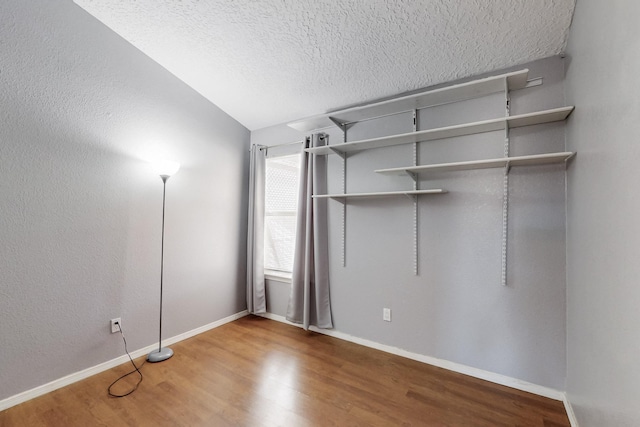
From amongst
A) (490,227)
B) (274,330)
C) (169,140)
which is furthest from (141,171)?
(490,227)

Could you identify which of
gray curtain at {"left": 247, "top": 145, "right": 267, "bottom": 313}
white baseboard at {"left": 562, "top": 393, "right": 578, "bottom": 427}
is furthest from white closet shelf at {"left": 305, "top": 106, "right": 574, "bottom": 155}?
white baseboard at {"left": 562, "top": 393, "right": 578, "bottom": 427}

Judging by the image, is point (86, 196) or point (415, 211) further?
point (415, 211)

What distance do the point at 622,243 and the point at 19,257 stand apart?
3191 millimetres

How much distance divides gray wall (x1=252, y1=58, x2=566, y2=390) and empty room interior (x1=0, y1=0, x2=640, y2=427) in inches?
0.6

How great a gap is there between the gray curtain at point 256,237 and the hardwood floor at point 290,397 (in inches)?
33.9

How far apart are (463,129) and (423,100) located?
1.40ft

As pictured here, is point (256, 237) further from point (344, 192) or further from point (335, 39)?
point (335, 39)

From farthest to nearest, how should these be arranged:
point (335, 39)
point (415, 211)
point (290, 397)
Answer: point (415, 211) < point (335, 39) < point (290, 397)

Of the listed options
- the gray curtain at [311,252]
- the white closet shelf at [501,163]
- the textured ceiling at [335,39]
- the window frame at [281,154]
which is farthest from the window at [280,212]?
the white closet shelf at [501,163]

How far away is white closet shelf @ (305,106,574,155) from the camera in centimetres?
165

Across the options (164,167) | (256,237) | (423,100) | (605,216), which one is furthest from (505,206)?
(164,167)

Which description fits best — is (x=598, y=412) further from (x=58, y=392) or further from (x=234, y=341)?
(x=58, y=392)

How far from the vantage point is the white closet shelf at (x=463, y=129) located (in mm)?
1648

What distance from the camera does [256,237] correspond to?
3207 mm
